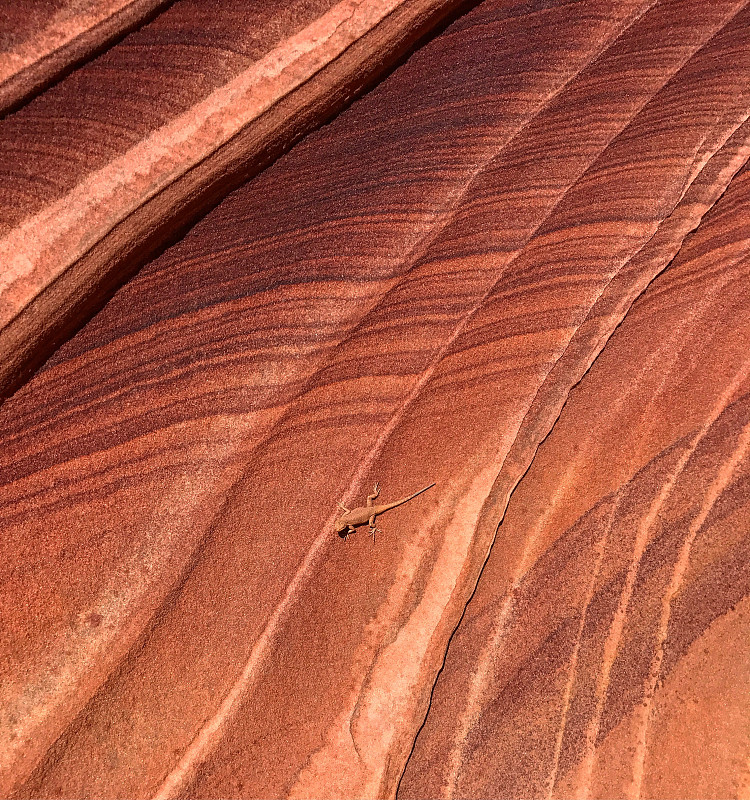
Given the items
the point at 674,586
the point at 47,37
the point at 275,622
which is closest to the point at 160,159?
the point at 47,37

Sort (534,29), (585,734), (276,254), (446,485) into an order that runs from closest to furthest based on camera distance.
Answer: (585,734)
(446,485)
(276,254)
(534,29)

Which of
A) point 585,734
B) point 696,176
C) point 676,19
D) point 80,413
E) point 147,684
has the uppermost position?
point 676,19

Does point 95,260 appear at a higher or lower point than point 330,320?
higher

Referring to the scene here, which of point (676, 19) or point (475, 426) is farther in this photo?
point (676, 19)

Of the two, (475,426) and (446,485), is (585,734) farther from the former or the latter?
(475,426)

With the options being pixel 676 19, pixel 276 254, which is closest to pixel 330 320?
pixel 276 254

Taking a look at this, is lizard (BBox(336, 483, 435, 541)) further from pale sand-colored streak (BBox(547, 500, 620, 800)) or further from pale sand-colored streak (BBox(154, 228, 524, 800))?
pale sand-colored streak (BBox(547, 500, 620, 800))

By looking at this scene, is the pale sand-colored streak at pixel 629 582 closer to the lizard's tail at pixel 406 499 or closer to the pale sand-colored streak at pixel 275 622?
the lizard's tail at pixel 406 499

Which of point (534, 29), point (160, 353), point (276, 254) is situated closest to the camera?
point (160, 353)
